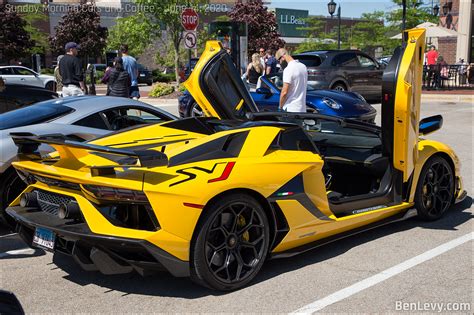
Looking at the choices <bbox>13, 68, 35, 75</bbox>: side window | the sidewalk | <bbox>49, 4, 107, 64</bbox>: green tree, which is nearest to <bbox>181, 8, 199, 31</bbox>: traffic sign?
the sidewalk

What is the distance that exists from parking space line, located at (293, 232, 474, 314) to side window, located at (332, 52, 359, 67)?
1212cm

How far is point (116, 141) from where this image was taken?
16.1 feet

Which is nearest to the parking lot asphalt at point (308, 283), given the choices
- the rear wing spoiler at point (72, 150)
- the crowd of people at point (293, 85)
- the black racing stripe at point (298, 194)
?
the black racing stripe at point (298, 194)

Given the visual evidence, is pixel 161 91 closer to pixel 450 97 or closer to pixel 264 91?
pixel 264 91

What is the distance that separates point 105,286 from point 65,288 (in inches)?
11.9

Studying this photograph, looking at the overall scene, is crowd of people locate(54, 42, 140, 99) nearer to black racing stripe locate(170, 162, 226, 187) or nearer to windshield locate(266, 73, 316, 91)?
windshield locate(266, 73, 316, 91)

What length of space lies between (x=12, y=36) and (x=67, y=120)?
35498 millimetres

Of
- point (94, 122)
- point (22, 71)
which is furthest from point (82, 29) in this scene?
point (94, 122)

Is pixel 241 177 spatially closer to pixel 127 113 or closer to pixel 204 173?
pixel 204 173

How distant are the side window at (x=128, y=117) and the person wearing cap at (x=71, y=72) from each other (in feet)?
14.7

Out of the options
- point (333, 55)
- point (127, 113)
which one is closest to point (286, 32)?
point (333, 55)

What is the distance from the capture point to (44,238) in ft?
13.3

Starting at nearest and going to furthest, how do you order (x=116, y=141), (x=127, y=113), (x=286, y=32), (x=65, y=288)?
(x=65, y=288) < (x=116, y=141) < (x=127, y=113) < (x=286, y=32)

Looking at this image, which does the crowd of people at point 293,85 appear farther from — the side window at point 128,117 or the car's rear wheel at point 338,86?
the car's rear wheel at point 338,86
